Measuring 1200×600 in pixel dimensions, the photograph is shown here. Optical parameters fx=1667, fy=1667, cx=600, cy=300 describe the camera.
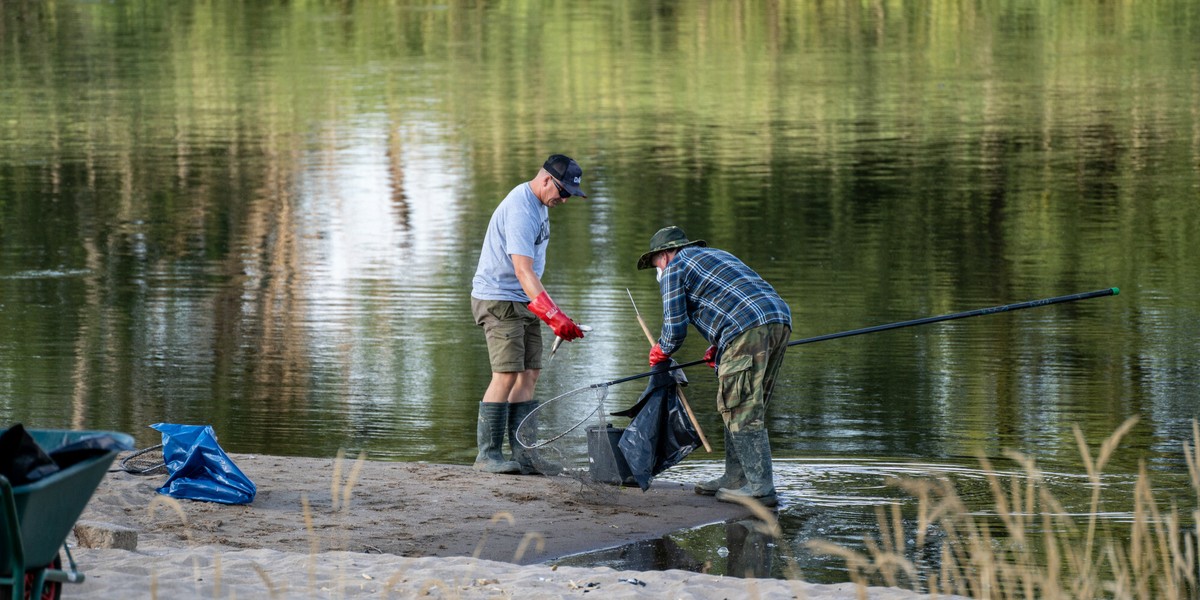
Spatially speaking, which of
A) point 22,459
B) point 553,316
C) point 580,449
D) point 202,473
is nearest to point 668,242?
point 553,316

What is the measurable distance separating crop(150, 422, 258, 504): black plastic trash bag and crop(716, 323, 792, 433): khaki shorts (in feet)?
7.94

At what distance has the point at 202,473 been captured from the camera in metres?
8.23

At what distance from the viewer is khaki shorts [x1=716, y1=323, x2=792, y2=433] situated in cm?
838

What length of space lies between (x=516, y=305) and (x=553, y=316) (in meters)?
0.44

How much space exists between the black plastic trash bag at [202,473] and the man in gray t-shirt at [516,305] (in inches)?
58.2

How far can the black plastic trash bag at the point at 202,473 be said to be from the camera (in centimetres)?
813

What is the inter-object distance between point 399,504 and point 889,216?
41.8 feet

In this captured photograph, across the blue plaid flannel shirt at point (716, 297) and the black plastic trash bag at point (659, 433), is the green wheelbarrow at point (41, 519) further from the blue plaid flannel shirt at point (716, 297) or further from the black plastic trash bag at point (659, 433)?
the black plastic trash bag at point (659, 433)

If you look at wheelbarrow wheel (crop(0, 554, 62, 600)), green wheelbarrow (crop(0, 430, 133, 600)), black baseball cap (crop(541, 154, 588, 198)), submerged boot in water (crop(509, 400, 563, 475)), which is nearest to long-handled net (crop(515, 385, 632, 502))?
submerged boot in water (crop(509, 400, 563, 475))

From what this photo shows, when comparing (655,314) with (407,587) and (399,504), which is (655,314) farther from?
(407,587)

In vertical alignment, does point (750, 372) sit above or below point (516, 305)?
below

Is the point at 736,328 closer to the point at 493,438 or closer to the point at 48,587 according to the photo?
the point at 493,438

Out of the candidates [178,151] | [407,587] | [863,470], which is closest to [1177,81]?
[178,151]

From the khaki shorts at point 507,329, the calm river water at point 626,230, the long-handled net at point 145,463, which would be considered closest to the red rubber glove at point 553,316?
the khaki shorts at point 507,329
